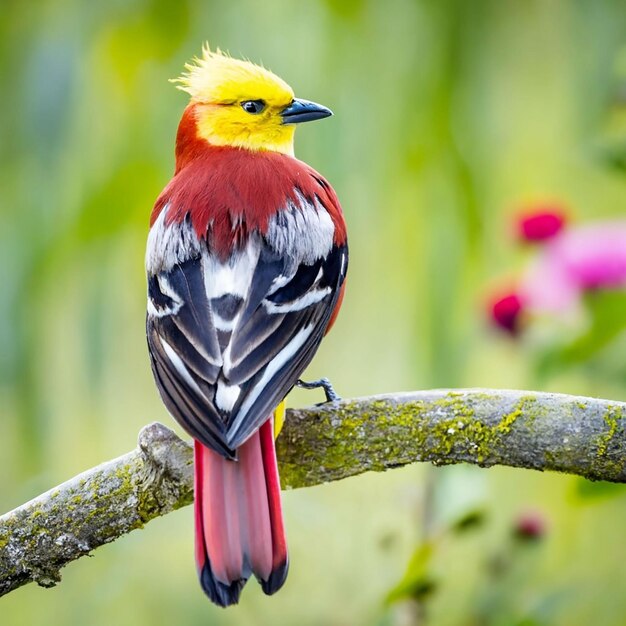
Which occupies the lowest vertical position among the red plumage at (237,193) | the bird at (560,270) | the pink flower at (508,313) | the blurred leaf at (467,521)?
the blurred leaf at (467,521)

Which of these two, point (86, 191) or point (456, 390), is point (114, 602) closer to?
point (86, 191)

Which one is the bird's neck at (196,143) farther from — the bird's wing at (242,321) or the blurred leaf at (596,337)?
the blurred leaf at (596,337)

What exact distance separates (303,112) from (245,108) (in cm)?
14

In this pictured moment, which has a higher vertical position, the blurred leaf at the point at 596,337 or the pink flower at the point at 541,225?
the pink flower at the point at 541,225

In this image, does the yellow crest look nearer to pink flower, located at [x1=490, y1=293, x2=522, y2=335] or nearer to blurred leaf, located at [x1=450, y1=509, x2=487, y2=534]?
pink flower, located at [x1=490, y1=293, x2=522, y2=335]

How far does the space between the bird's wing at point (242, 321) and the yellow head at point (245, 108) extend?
34 centimetres

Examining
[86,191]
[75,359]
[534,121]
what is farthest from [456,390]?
[534,121]

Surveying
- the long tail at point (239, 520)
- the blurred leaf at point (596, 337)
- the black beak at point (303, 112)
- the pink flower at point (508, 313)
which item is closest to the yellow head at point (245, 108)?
the black beak at point (303, 112)

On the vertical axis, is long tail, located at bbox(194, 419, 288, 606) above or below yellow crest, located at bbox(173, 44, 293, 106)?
below

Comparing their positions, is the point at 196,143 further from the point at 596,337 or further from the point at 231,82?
the point at 596,337

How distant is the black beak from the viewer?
2336 millimetres

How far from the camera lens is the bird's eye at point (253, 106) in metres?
2.41

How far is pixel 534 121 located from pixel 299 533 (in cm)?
143

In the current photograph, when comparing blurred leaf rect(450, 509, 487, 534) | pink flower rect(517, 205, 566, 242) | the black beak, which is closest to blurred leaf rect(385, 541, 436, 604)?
blurred leaf rect(450, 509, 487, 534)
